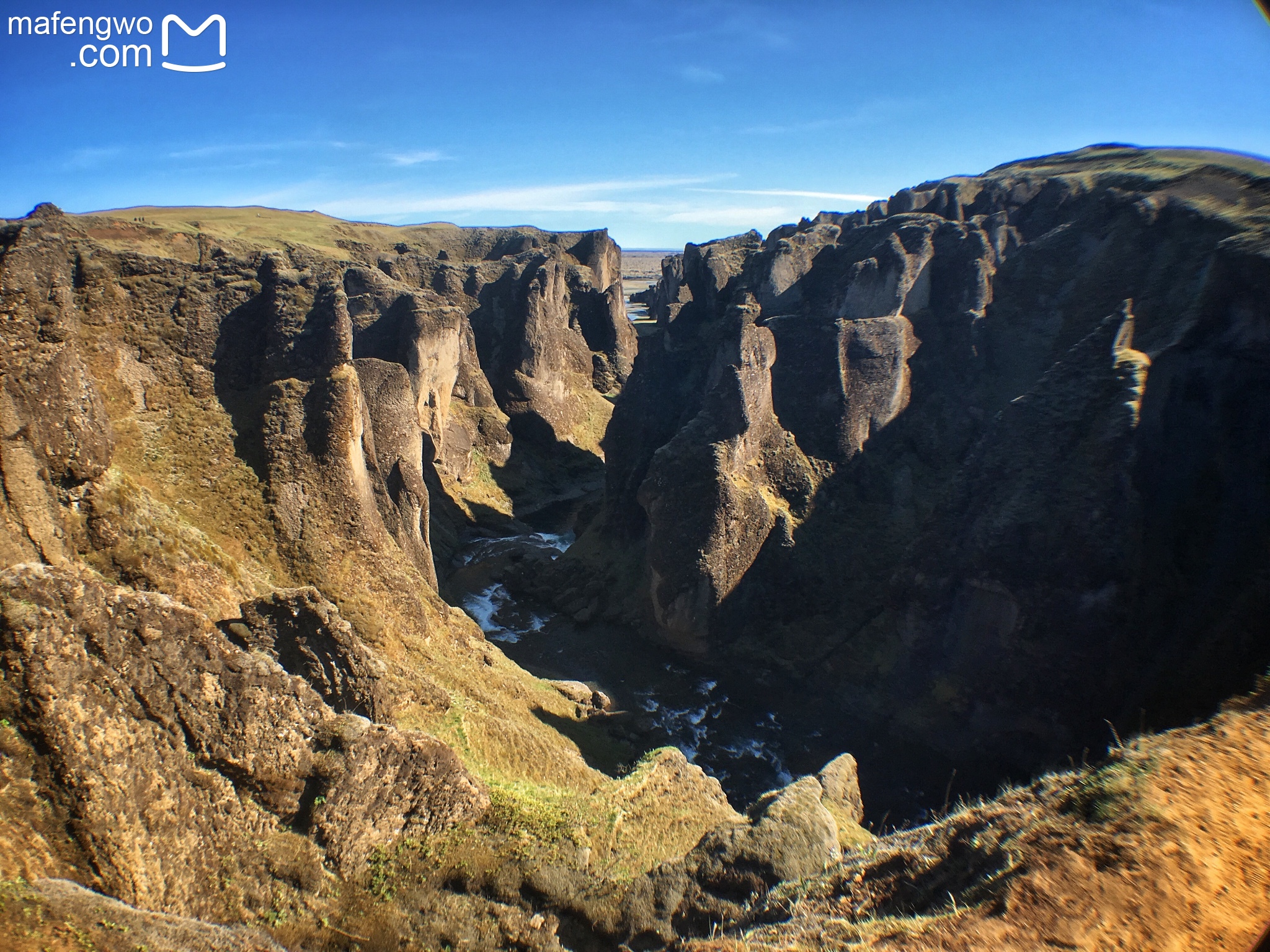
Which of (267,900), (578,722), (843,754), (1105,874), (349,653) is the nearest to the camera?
(1105,874)

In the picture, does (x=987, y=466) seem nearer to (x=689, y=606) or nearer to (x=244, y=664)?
(x=689, y=606)

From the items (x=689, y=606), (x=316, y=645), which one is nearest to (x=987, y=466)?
(x=689, y=606)

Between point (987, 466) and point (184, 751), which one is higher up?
point (987, 466)

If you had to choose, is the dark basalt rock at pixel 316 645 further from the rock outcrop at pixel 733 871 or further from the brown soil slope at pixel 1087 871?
the brown soil slope at pixel 1087 871

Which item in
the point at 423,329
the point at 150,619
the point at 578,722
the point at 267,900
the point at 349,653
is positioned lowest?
the point at 578,722

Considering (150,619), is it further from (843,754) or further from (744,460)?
(744,460)

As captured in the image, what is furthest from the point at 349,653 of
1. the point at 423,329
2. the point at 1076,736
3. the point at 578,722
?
the point at 423,329

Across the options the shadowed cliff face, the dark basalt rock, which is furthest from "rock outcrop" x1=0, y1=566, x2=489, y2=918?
the shadowed cliff face
